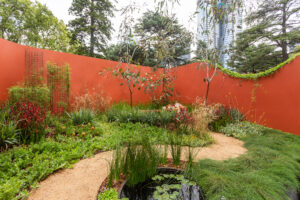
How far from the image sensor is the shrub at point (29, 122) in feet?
8.48

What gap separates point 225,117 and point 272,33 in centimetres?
846

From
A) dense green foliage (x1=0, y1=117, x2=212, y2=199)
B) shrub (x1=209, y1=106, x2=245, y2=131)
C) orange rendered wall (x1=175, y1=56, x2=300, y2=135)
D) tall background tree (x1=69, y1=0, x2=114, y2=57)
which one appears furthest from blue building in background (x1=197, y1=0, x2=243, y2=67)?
tall background tree (x1=69, y1=0, x2=114, y2=57)

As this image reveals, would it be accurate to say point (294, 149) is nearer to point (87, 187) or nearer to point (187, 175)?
point (187, 175)

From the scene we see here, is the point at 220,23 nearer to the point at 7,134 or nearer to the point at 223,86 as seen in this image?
the point at 223,86

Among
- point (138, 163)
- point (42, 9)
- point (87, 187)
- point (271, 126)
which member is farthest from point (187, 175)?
point (42, 9)

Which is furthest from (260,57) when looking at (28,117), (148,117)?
(28,117)

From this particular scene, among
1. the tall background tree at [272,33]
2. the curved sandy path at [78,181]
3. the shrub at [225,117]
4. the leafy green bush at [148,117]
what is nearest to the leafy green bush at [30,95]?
the leafy green bush at [148,117]

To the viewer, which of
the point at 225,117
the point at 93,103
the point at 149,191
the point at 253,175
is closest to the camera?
the point at 149,191

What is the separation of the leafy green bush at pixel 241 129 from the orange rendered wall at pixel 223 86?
52 centimetres

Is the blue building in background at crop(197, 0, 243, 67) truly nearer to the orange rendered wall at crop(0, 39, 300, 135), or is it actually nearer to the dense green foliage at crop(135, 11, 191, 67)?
the dense green foliage at crop(135, 11, 191, 67)

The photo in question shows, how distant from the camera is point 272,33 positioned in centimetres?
927

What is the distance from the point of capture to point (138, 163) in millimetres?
1646

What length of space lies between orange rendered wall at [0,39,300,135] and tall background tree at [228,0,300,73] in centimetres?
456

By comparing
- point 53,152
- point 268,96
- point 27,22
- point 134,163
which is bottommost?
point 53,152
